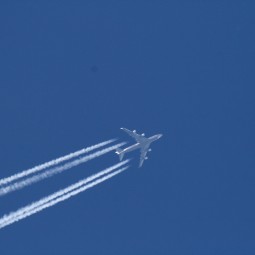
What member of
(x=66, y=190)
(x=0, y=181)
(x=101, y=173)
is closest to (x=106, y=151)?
(x=101, y=173)

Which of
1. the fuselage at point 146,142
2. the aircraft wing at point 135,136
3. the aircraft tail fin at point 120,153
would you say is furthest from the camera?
the fuselage at point 146,142

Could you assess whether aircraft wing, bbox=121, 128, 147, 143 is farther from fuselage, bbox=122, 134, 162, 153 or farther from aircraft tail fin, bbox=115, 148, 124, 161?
aircraft tail fin, bbox=115, 148, 124, 161

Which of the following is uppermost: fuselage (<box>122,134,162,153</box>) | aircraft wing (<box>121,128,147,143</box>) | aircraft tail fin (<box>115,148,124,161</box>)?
aircraft wing (<box>121,128,147,143</box>)

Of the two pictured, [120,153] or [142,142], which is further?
[142,142]

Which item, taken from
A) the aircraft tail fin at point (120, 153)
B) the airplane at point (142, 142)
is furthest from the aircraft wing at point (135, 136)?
the aircraft tail fin at point (120, 153)

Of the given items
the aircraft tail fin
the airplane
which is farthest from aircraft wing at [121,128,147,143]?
the aircraft tail fin

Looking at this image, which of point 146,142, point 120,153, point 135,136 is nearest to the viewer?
point 120,153

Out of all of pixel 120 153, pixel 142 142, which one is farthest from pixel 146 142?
pixel 120 153

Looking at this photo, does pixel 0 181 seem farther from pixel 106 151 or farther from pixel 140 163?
pixel 140 163

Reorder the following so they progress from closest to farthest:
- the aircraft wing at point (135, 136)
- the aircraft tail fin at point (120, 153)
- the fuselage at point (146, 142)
→ the aircraft tail fin at point (120, 153) → the aircraft wing at point (135, 136) → the fuselage at point (146, 142)

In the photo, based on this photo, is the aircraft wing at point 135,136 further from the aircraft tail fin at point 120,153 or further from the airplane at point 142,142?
the aircraft tail fin at point 120,153

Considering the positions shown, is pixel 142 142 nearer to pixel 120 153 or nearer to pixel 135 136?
pixel 135 136
